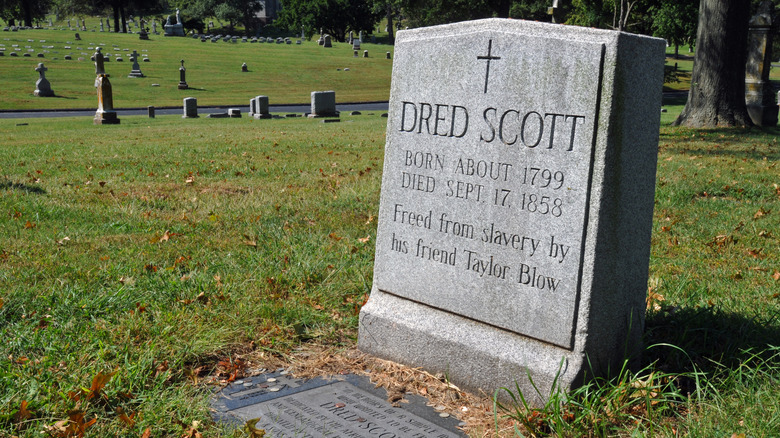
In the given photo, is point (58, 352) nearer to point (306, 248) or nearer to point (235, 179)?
point (306, 248)

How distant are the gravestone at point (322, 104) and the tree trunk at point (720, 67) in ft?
44.5

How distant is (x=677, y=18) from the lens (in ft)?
103

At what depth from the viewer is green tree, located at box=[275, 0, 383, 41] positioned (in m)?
79.1

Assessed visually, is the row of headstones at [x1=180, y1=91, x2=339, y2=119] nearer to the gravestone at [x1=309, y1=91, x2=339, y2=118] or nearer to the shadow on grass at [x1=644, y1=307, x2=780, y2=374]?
the gravestone at [x1=309, y1=91, x2=339, y2=118]

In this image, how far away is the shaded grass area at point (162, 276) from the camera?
10.5 ft

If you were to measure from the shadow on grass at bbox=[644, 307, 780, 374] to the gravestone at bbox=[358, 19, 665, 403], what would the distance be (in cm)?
31

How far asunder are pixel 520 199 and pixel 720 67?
495 inches

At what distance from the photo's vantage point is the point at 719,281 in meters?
4.85

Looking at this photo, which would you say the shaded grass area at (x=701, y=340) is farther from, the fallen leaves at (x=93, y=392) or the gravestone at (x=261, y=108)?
the gravestone at (x=261, y=108)

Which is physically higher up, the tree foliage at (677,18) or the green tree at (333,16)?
the green tree at (333,16)

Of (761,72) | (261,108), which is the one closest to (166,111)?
(261,108)

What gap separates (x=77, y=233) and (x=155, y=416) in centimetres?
351

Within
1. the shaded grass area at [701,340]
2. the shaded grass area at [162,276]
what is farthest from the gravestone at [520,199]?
the shaded grass area at [162,276]

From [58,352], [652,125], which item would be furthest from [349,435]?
[652,125]
